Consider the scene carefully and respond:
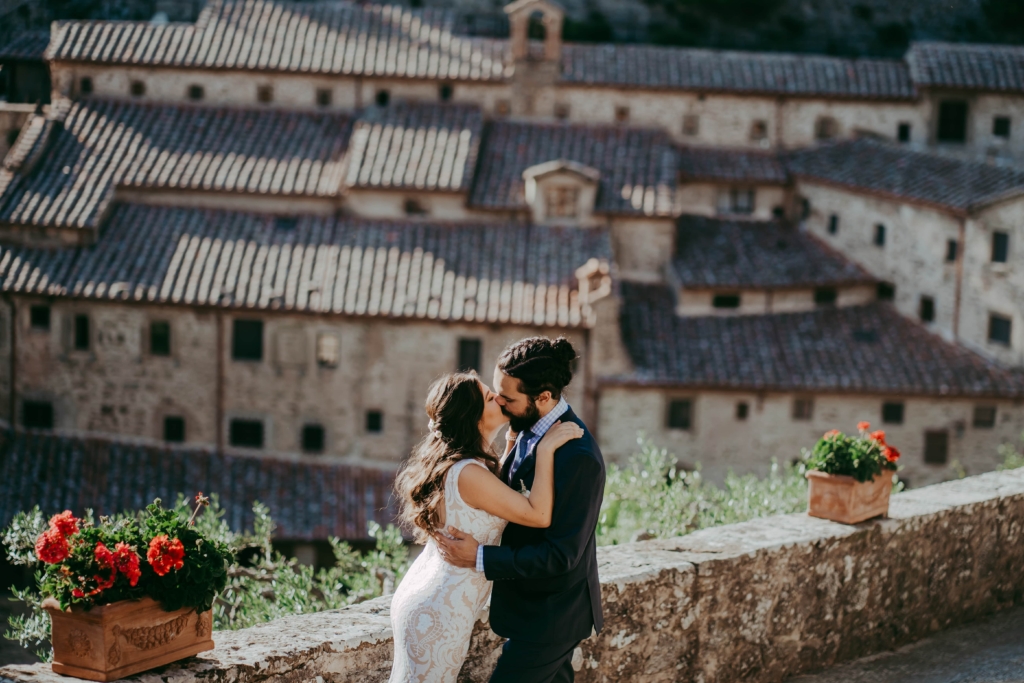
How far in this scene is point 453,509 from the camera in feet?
17.3

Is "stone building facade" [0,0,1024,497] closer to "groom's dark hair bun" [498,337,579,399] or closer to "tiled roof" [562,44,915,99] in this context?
"tiled roof" [562,44,915,99]

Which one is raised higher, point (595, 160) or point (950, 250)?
point (595, 160)

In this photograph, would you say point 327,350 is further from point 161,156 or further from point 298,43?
point 298,43

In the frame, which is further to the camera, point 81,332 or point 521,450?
point 81,332

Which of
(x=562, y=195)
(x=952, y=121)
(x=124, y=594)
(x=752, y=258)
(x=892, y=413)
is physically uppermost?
(x=952, y=121)

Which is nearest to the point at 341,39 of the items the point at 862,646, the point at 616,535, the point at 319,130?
the point at 319,130

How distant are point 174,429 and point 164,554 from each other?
23516 millimetres

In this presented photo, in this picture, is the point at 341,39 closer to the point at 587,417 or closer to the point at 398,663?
the point at 587,417

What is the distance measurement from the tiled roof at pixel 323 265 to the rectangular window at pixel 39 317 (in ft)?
2.82

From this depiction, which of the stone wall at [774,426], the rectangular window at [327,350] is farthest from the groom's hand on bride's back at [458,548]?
the rectangular window at [327,350]

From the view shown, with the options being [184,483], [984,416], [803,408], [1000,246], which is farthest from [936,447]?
[184,483]

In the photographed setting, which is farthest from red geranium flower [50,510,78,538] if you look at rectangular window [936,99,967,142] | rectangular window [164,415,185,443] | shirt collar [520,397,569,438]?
rectangular window [936,99,967,142]

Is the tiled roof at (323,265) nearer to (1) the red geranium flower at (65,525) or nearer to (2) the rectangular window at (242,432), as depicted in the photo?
(2) the rectangular window at (242,432)

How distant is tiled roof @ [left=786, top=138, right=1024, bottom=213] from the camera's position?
26.8m
